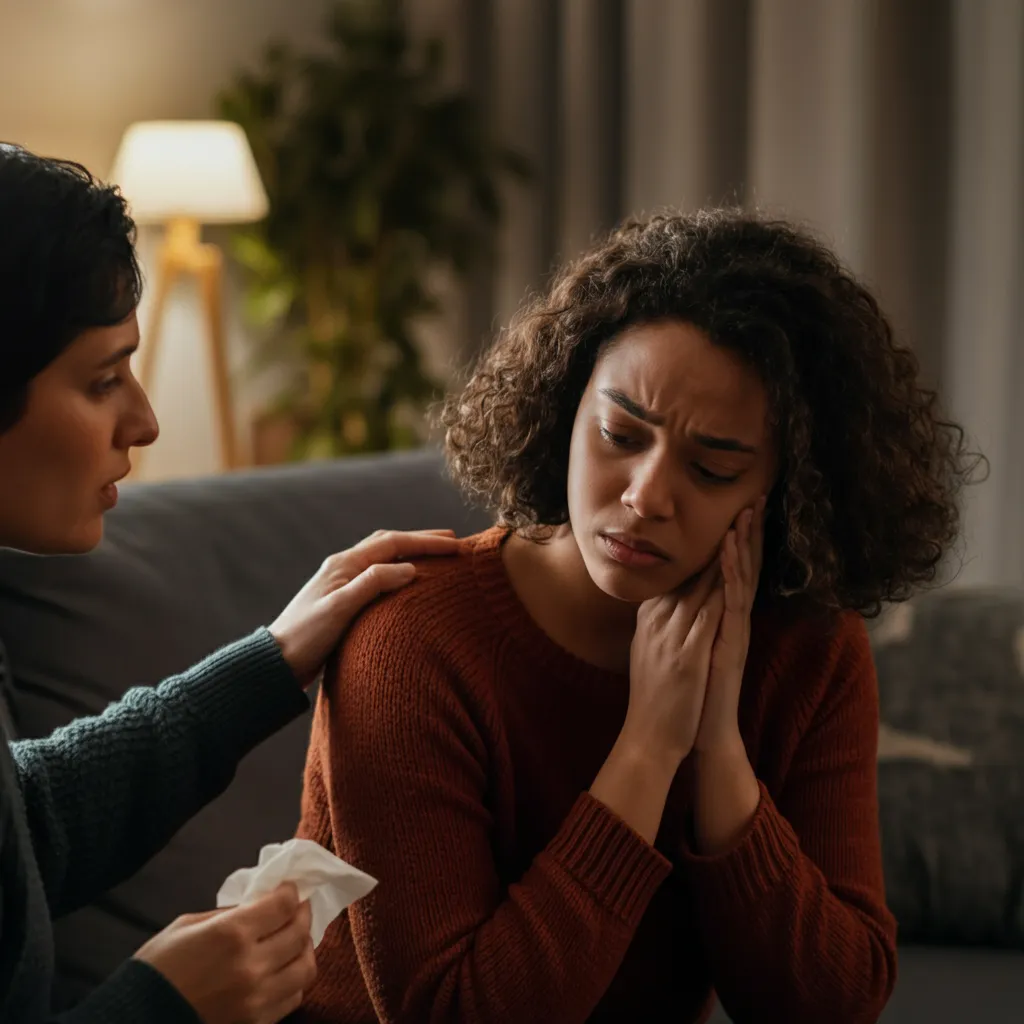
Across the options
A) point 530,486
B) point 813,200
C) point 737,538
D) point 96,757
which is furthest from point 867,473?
point 813,200

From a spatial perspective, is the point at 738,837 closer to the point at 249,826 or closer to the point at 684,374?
the point at 684,374

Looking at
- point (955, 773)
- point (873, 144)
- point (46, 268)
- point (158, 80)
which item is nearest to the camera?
point (46, 268)

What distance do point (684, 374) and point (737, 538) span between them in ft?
0.53

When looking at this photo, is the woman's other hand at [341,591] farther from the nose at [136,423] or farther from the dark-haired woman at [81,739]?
the nose at [136,423]

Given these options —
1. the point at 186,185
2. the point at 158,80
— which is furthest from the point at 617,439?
the point at 158,80

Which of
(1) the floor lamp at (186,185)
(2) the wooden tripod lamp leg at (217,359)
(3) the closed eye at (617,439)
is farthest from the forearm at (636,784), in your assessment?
Answer: (2) the wooden tripod lamp leg at (217,359)

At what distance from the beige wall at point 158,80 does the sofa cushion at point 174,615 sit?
237cm

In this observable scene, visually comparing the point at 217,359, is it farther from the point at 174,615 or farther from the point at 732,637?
the point at 732,637

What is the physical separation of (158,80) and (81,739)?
3389mm

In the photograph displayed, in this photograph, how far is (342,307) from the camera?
403cm

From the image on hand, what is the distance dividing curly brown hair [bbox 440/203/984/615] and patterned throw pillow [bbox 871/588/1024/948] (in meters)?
0.55

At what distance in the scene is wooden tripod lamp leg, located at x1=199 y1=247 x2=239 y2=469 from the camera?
371 cm

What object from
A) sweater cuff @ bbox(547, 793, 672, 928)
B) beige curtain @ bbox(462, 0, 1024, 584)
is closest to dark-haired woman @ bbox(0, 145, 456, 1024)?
sweater cuff @ bbox(547, 793, 672, 928)

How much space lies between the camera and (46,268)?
941 millimetres
